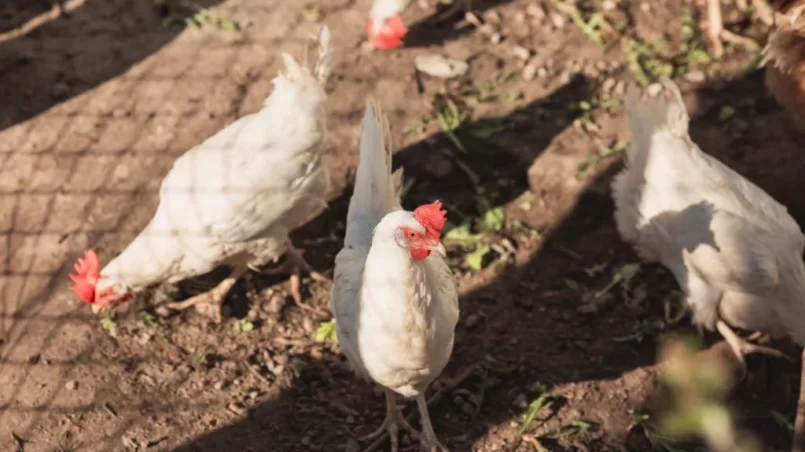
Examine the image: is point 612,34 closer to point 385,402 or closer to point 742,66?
point 742,66

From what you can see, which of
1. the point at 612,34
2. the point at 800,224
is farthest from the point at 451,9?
the point at 800,224

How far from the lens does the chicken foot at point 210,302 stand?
3830 mm

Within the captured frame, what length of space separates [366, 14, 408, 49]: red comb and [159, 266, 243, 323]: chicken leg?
168 cm

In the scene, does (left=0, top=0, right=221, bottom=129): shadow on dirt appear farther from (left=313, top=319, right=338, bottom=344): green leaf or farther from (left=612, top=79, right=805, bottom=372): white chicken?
(left=612, top=79, right=805, bottom=372): white chicken

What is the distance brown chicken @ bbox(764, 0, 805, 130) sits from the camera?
141 inches

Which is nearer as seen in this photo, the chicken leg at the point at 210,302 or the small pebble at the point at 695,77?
the chicken leg at the point at 210,302

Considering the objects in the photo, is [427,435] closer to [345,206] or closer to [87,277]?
[345,206]

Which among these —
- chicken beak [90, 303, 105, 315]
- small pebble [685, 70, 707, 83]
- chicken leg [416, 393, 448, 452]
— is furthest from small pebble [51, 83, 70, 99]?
small pebble [685, 70, 707, 83]

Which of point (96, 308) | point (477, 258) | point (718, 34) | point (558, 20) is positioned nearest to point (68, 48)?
point (96, 308)

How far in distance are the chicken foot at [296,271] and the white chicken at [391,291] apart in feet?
2.17

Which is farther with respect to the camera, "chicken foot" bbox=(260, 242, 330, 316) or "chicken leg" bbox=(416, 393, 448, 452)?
"chicken foot" bbox=(260, 242, 330, 316)

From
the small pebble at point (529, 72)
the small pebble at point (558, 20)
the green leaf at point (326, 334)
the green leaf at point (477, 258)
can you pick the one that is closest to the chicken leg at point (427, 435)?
the green leaf at point (326, 334)

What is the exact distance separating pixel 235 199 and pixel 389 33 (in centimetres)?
167

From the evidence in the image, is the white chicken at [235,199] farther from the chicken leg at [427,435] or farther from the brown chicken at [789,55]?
the brown chicken at [789,55]
